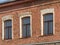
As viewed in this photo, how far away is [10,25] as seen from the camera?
32562 mm

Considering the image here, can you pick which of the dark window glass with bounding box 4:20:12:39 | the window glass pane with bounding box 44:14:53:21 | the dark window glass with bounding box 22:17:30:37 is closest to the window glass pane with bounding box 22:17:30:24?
the dark window glass with bounding box 22:17:30:37

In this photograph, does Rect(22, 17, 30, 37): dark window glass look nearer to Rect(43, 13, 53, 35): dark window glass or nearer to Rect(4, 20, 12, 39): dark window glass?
Rect(4, 20, 12, 39): dark window glass

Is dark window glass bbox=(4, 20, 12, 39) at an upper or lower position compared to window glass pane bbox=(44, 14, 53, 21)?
lower

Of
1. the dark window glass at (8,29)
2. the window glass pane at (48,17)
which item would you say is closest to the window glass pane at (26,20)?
the dark window glass at (8,29)

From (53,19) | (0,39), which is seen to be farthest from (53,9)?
(0,39)

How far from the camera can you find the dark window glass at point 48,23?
2942 centimetres

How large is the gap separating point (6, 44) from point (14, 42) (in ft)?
3.50

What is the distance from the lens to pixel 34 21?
100 feet

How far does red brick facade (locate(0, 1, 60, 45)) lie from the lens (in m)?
28.9

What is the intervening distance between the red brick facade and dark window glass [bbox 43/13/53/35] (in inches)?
20.2

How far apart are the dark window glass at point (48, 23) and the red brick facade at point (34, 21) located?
0.51 m

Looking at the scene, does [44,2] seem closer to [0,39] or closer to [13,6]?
[13,6]

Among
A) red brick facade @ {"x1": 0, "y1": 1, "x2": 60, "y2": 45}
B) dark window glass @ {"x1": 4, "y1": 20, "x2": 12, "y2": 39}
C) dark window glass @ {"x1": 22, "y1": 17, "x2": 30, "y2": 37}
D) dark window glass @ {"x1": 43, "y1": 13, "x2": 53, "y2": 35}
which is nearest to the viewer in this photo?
red brick facade @ {"x1": 0, "y1": 1, "x2": 60, "y2": 45}

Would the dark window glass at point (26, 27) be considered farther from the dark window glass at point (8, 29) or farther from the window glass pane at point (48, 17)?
the window glass pane at point (48, 17)
